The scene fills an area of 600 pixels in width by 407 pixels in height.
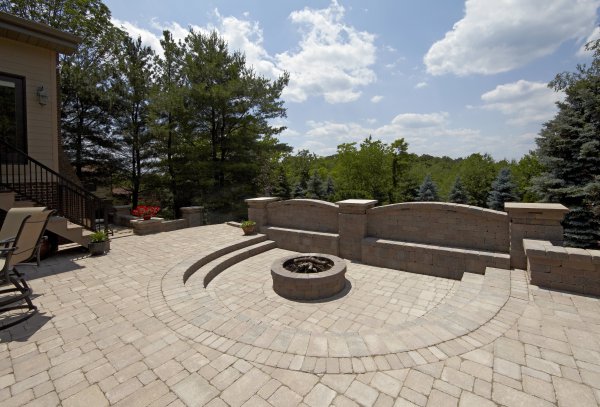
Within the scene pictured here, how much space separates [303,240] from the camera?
8.70 meters

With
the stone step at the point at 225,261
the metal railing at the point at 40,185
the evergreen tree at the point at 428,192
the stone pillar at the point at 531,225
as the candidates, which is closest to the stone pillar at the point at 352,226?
the stone step at the point at 225,261

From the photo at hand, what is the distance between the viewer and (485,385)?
247cm

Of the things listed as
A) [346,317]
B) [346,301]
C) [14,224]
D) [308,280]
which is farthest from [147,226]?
[346,317]

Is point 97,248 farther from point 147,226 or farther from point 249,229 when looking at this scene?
point 249,229

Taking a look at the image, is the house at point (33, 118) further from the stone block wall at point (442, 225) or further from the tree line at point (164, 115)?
the stone block wall at point (442, 225)

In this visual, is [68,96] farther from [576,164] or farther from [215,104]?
[576,164]

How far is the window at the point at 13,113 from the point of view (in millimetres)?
6949

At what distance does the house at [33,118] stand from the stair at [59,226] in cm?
2

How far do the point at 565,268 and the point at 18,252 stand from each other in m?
8.73

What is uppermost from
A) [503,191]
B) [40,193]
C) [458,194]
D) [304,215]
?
[503,191]

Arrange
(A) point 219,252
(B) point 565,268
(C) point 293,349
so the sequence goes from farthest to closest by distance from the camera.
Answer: (A) point 219,252, (B) point 565,268, (C) point 293,349

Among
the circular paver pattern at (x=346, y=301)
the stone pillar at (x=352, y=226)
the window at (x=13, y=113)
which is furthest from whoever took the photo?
the stone pillar at (x=352, y=226)

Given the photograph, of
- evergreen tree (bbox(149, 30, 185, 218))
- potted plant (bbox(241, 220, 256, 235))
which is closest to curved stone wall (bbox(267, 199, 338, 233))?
potted plant (bbox(241, 220, 256, 235))

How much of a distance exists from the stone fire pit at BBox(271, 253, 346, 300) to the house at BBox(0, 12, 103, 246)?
5.36 m
